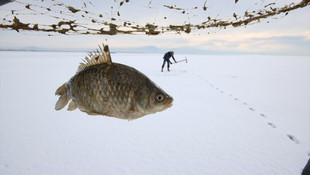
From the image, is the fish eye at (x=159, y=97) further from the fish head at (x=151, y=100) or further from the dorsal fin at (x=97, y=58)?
the dorsal fin at (x=97, y=58)

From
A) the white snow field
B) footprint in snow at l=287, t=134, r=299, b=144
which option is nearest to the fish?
the white snow field

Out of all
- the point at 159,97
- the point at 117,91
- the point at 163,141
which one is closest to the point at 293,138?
the point at 163,141

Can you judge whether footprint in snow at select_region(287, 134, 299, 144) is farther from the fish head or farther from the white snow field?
the fish head

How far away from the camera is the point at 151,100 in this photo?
2.62 feet

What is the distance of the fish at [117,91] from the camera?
31.0 inches

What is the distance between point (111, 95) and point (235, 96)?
10.8 metres

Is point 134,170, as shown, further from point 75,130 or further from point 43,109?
point 43,109

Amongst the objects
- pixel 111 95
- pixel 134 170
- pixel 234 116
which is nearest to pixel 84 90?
pixel 111 95

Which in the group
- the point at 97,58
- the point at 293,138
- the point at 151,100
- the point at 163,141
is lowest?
the point at 163,141

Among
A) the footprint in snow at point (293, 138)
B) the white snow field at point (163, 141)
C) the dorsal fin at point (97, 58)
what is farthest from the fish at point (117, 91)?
the footprint in snow at point (293, 138)

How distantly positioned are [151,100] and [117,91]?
156 mm

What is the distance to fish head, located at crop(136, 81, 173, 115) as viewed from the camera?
31.1 inches

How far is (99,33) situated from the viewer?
93cm

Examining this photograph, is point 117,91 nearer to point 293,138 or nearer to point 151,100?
point 151,100
